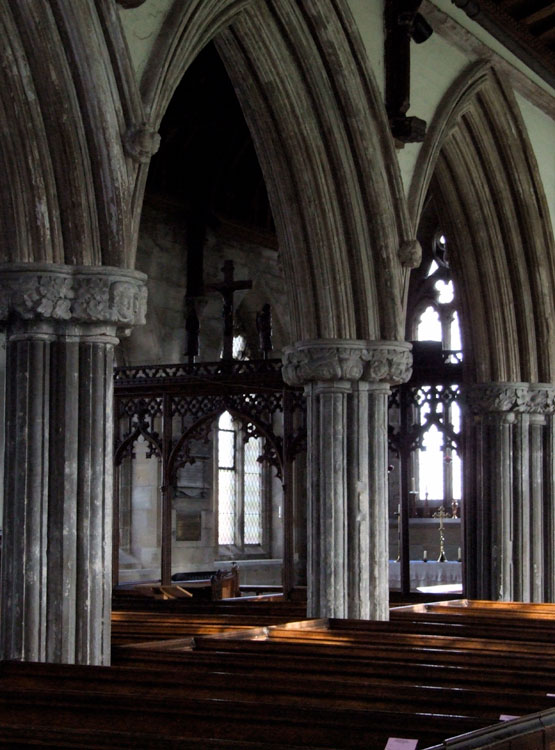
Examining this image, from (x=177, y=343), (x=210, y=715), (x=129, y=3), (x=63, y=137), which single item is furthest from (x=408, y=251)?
(x=177, y=343)

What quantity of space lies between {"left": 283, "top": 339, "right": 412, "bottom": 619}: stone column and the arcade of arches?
14 mm

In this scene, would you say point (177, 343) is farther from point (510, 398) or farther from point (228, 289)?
point (510, 398)

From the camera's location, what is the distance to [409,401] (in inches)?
405

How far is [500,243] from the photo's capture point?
9.99 metres

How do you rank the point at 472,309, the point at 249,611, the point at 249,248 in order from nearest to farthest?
the point at 249,611 < the point at 472,309 < the point at 249,248

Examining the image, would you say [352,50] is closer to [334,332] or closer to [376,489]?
[334,332]

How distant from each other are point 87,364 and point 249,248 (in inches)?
363

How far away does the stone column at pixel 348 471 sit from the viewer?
7617mm

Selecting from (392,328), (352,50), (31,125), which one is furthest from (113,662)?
(352,50)

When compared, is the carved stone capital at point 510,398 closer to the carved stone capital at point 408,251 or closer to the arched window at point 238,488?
the carved stone capital at point 408,251

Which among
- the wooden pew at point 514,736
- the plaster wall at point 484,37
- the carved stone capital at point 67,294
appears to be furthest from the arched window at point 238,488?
the wooden pew at point 514,736

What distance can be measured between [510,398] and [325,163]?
9.82 feet

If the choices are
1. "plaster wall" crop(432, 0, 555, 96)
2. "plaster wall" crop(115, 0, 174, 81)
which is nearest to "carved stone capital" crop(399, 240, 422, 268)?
"plaster wall" crop(432, 0, 555, 96)

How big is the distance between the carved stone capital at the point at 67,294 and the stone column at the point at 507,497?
4934mm
